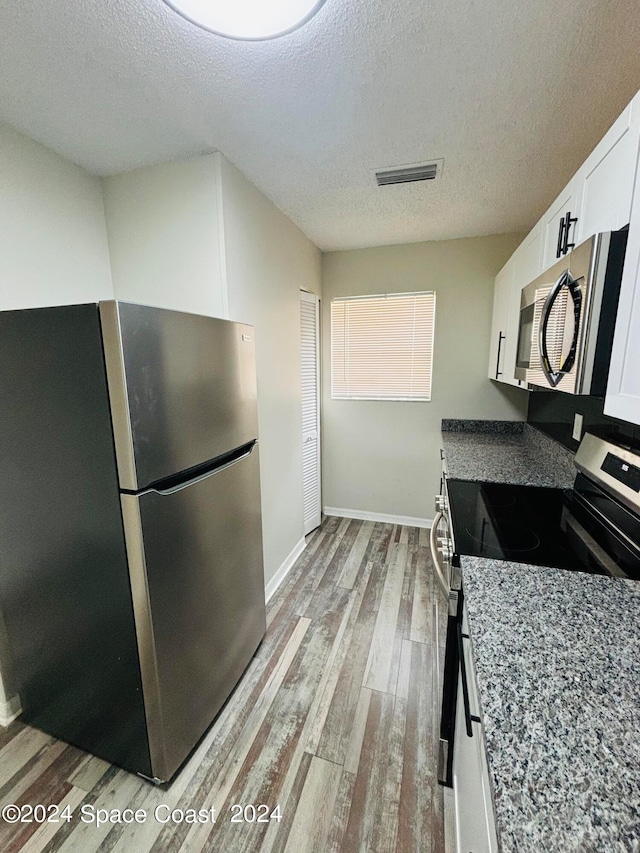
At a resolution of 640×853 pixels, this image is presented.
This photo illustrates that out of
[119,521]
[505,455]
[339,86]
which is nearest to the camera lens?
[119,521]

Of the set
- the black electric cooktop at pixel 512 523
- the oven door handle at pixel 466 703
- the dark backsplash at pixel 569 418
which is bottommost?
the oven door handle at pixel 466 703

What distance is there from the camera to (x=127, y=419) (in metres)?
1.04

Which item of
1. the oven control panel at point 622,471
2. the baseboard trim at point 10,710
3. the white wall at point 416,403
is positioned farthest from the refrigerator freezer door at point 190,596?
the white wall at point 416,403

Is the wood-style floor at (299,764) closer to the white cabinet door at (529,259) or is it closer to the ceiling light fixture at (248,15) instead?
the white cabinet door at (529,259)

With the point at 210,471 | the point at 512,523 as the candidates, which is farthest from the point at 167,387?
the point at 512,523

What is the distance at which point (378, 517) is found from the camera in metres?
3.49

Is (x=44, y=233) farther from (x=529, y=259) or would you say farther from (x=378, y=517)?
(x=378, y=517)

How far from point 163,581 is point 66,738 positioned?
3.15 feet

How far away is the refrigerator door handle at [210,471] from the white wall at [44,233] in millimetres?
1020

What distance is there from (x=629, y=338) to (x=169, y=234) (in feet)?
6.25

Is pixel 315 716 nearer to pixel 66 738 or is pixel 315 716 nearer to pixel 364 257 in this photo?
pixel 66 738

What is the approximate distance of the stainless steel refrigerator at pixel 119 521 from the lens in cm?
106

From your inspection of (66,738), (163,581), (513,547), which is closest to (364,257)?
(513,547)

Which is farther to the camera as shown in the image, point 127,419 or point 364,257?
point 364,257
